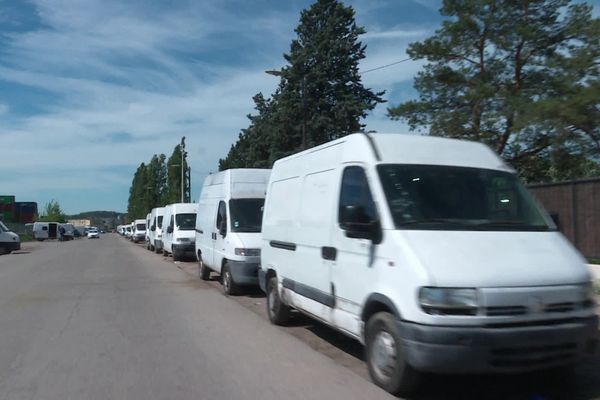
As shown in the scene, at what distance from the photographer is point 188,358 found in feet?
24.1

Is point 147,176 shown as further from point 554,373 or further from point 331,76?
point 554,373

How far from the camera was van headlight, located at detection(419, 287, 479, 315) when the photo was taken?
510 cm

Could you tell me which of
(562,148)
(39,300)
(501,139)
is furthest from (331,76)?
(39,300)

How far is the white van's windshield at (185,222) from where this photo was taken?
Result: 2422cm

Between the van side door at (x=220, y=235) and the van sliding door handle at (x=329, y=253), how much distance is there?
6245 mm

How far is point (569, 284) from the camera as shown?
5379 millimetres

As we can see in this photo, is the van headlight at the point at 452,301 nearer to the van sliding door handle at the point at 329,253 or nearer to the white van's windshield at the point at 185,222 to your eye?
the van sliding door handle at the point at 329,253

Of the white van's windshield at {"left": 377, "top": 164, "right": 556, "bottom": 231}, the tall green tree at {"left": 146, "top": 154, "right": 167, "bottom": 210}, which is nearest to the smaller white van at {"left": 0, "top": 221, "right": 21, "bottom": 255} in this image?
the white van's windshield at {"left": 377, "top": 164, "right": 556, "bottom": 231}

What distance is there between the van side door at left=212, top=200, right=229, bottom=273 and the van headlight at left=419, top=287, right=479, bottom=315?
852 centimetres

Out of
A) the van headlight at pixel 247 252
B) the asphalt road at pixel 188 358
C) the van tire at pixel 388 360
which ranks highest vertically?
the van headlight at pixel 247 252

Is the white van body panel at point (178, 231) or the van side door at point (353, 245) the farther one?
the white van body panel at point (178, 231)

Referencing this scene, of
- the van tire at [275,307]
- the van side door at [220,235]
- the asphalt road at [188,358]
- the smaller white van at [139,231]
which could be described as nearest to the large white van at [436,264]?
the asphalt road at [188,358]

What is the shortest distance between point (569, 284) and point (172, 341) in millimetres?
5216

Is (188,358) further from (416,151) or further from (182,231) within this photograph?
(182,231)
